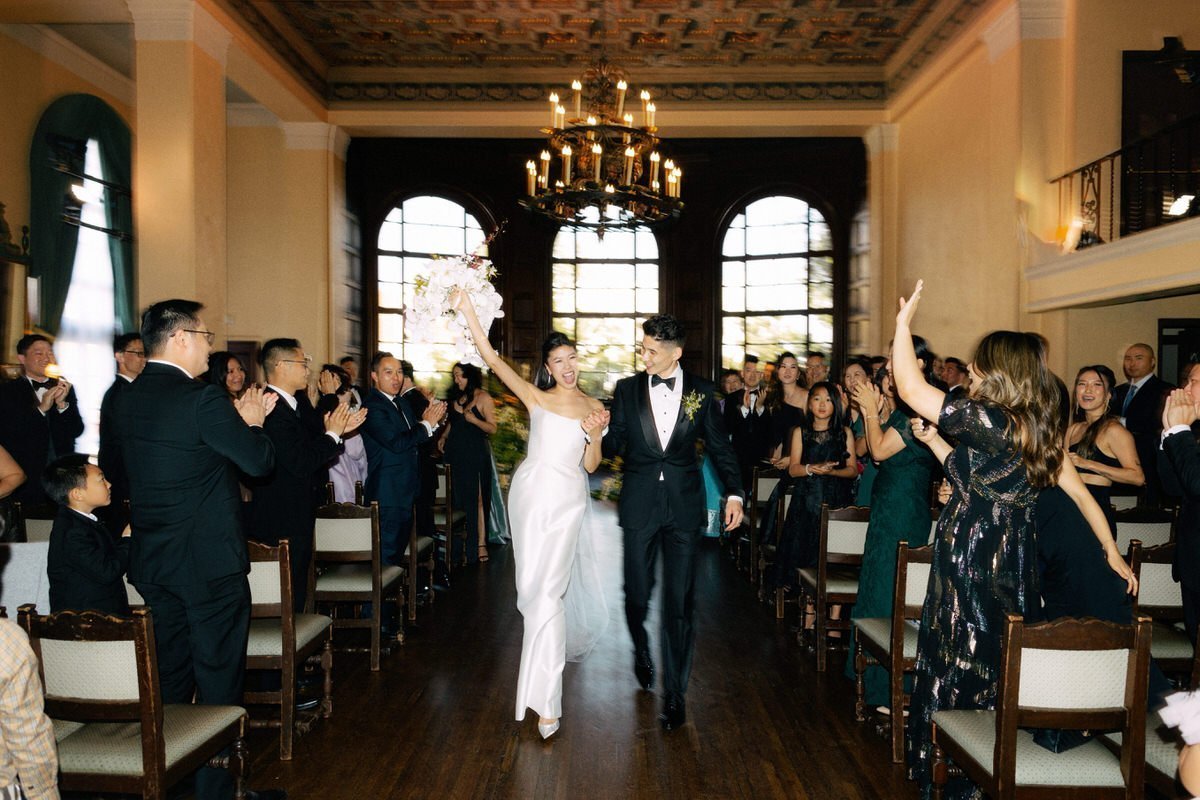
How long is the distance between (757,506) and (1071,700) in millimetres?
4889

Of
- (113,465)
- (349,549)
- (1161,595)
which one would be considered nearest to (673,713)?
(349,549)

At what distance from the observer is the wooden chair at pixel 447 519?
7215 millimetres

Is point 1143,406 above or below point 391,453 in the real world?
above

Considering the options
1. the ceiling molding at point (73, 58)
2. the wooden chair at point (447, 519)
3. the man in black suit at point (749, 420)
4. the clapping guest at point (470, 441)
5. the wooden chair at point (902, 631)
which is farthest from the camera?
the man in black suit at point (749, 420)

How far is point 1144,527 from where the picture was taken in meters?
4.71

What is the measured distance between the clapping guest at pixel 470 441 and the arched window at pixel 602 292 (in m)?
5.76

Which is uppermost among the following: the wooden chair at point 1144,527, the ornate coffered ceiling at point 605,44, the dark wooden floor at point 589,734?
the ornate coffered ceiling at point 605,44

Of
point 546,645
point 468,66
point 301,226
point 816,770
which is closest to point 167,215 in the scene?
point 301,226

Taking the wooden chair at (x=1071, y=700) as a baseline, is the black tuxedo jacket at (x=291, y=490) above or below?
above

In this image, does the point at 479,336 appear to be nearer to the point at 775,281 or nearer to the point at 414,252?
the point at 414,252

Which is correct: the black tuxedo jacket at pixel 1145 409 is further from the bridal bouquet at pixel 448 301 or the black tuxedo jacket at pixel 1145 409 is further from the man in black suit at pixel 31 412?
the man in black suit at pixel 31 412

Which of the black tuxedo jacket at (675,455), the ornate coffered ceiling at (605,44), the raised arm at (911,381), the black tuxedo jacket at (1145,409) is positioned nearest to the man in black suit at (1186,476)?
the raised arm at (911,381)

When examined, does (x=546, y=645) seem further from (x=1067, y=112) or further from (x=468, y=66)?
(x=468, y=66)

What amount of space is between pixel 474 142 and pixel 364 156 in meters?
1.59
